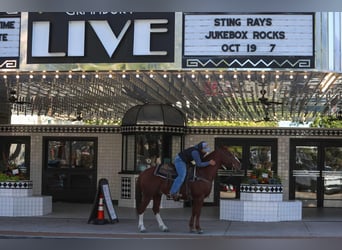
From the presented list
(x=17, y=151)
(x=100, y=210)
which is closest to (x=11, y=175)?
(x=100, y=210)

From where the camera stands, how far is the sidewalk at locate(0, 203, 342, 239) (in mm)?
11914

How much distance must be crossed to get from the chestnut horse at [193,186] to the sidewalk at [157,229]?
1.48 feet

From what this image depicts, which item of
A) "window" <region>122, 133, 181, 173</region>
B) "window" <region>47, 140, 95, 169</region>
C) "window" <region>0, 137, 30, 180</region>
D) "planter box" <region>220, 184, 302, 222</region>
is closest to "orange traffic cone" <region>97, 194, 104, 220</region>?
"planter box" <region>220, 184, 302, 222</region>

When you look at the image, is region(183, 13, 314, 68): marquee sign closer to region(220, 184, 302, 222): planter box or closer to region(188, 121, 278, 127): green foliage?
region(220, 184, 302, 222): planter box

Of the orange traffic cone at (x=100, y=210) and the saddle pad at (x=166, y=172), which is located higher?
the saddle pad at (x=166, y=172)

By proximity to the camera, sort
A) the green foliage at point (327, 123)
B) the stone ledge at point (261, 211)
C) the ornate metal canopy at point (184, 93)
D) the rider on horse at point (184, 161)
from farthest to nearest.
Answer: the green foliage at point (327, 123) → the stone ledge at point (261, 211) → the ornate metal canopy at point (184, 93) → the rider on horse at point (184, 161)

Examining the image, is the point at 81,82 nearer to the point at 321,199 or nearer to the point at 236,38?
the point at 236,38

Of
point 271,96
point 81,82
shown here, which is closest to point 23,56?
point 81,82

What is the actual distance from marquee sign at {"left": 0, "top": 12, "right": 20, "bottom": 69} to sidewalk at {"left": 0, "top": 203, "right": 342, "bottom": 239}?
376 centimetres

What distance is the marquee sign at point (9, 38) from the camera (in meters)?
12.2

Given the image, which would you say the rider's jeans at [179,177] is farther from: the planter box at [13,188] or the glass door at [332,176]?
the glass door at [332,176]

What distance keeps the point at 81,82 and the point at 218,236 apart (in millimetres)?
4905

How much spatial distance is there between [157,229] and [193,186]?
146 cm

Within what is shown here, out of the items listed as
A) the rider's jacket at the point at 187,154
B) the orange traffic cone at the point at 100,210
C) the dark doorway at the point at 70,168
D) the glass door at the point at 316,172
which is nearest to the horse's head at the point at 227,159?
the rider's jacket at the point at 187,154
